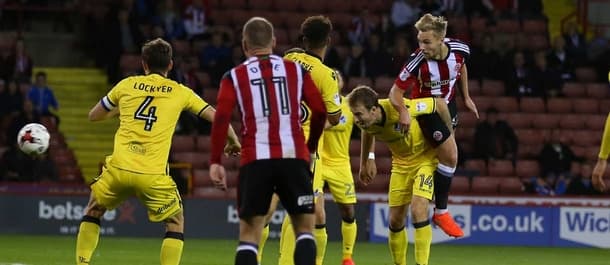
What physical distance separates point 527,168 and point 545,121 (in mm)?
1350

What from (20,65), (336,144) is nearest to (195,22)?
(20,65)

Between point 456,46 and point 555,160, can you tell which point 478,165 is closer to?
point 555,160

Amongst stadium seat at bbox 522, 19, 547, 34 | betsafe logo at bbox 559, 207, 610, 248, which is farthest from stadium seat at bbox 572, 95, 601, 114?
betsafe logo at bbox 559, 207, 610, 248

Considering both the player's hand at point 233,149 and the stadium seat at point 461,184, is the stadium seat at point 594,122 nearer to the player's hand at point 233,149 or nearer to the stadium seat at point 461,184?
the stadium seat at point 461,184

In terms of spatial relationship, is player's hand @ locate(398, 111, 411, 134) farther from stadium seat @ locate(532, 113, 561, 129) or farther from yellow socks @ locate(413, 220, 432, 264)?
stadium seat @ locate(532, 113, 561, 129)

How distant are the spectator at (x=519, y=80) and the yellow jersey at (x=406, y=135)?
11.5 meters

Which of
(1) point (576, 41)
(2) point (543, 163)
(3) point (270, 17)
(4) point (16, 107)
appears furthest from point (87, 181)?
(1) point (576, 41)

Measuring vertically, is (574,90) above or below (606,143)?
below

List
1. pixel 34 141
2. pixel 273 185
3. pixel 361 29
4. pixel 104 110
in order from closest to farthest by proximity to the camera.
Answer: pixel 273 185
pixel 104 110
pixel 34 141
pixel 361 29

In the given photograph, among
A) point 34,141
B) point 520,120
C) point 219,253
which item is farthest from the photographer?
point 520,120

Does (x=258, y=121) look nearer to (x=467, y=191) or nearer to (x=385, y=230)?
(x=385, y=230)

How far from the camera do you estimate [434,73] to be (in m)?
11.9

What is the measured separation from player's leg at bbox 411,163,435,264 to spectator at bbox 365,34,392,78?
11.2m

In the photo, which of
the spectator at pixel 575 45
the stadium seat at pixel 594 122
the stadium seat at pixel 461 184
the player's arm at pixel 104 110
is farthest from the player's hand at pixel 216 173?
the spectator at pixel 575 45
